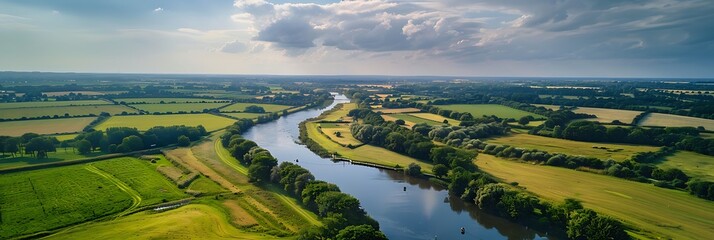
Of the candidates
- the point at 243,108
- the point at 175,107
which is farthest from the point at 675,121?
the point at 175,107

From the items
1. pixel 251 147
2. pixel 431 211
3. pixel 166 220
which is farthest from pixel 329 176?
pixel 166 220

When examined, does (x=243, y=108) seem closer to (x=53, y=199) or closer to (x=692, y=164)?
(x=53, y=199)

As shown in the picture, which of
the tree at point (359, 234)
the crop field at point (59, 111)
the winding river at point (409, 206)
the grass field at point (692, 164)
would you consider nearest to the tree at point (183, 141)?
the winding river at point (409, 206)

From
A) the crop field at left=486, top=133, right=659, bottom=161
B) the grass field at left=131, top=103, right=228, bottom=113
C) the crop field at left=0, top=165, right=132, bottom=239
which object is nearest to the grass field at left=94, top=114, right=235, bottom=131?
the grass field at left=131, top=103, right=228, bottom=113

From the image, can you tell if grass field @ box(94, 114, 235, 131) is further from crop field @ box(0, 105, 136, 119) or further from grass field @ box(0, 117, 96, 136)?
crop field @ box(0, 105, 136, 119)

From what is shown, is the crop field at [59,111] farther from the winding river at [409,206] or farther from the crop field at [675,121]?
the crop field at [675,121]
